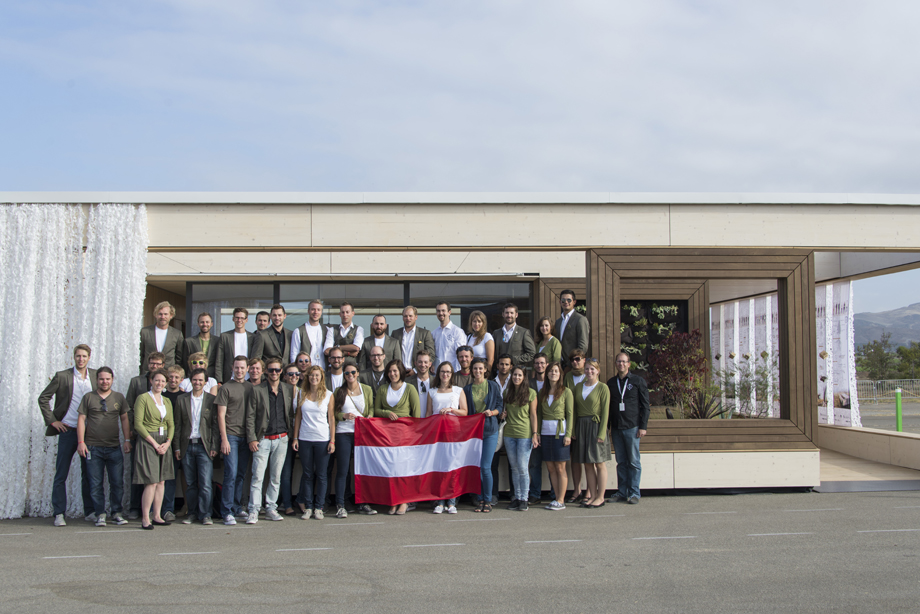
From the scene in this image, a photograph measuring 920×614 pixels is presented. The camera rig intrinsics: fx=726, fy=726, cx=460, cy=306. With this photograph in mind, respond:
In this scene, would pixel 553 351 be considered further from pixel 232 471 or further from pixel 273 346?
pixel 232 471

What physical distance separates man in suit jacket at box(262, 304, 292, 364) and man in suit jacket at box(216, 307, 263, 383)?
0.08 meters

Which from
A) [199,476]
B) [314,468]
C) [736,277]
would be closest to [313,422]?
[314,468]

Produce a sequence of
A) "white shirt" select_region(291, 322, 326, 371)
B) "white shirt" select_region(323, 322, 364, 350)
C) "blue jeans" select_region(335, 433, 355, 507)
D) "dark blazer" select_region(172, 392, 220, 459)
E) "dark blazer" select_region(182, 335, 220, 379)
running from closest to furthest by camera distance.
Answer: "dark blazer" select_region(172, 392, 220, 459)
"blue jeans" select_region(335, 433, 355, 507)
"dark blazer" select_region(182, 335, 220, 379)
"white shirt" select_region(291, 322, 326, 371)
"white shirt" select_region(323, 322, 364, 350)

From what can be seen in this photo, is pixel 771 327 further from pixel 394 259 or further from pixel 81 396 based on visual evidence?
pixel 81 396

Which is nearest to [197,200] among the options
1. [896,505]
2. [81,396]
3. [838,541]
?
[81,396]

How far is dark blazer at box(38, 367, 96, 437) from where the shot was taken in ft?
26.5

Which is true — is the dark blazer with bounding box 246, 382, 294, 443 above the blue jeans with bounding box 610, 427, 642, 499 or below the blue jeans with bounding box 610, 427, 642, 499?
above

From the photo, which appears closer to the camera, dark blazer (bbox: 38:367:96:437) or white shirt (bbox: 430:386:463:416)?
dark blazer (bbox: 38:367:96:437)

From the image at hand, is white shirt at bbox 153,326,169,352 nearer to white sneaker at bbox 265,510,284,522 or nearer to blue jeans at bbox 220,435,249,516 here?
blue jeans at bbox 220,435,249,516

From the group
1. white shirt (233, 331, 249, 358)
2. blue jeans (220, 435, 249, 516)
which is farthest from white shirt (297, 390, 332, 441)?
white shirt (233, 331, 249, 358)

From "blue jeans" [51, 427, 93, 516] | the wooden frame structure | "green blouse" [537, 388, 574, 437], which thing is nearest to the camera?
"blue jeans" [51, 427, 93, 516]

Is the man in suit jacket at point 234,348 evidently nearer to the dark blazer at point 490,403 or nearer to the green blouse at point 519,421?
the dark blazer at point 490,403

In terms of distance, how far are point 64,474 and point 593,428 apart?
601cm

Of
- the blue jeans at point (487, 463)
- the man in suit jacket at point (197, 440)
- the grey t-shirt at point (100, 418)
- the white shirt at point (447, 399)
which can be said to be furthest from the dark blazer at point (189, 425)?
the blue jeans at point (487, 463)
